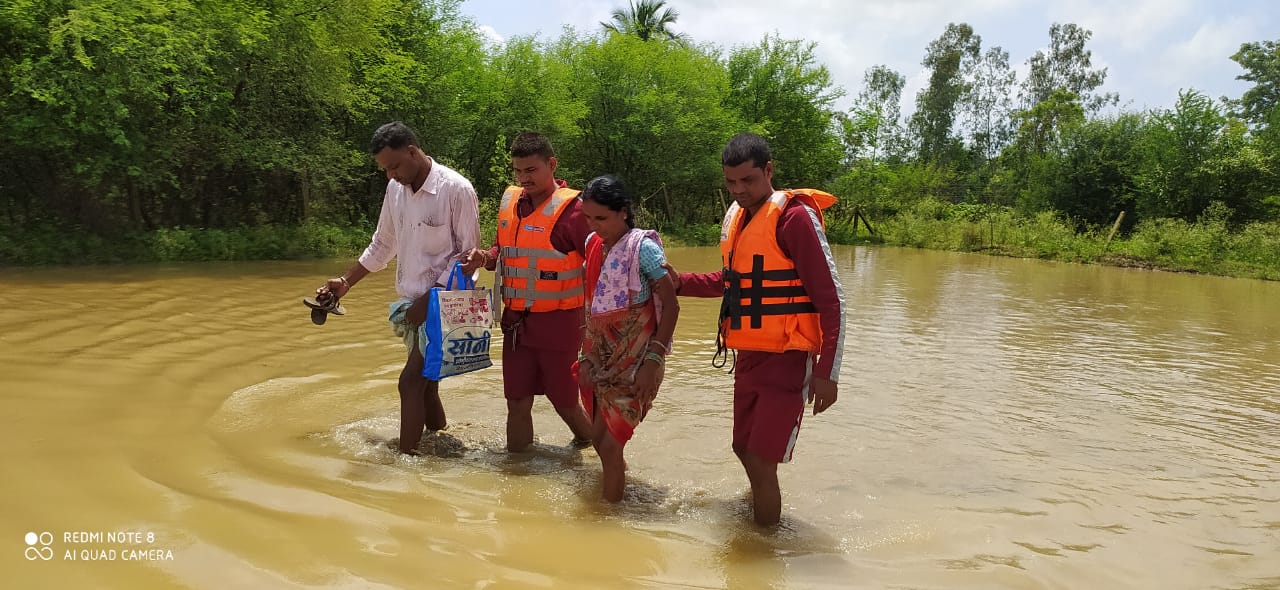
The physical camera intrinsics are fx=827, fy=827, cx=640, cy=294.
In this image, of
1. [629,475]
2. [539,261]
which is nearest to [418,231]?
[539,261]

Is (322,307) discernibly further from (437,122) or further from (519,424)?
(437,122)

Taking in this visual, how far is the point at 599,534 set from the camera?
11.8 ft

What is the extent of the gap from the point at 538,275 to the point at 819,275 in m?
1.68

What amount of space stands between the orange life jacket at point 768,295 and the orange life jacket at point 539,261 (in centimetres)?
113

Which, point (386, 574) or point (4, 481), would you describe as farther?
point (4, 481)

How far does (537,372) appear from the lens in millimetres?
4684

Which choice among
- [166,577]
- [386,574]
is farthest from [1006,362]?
[166,577]

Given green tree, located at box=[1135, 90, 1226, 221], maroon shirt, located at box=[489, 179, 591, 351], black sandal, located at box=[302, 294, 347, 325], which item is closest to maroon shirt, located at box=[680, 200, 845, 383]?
maroon shirt, located at box=[489, 179, 591, 351]

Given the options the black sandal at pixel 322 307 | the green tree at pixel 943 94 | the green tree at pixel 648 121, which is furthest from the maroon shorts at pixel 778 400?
the green tree at pixel 943 94

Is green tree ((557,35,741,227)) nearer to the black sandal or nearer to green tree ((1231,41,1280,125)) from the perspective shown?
the black sandal

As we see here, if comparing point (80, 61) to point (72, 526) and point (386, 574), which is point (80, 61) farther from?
point (386, 574)

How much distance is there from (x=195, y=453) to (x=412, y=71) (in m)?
19.1

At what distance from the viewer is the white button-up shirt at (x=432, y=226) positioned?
4551 mm

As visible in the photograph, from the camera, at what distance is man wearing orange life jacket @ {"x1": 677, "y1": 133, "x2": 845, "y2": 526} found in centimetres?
346
